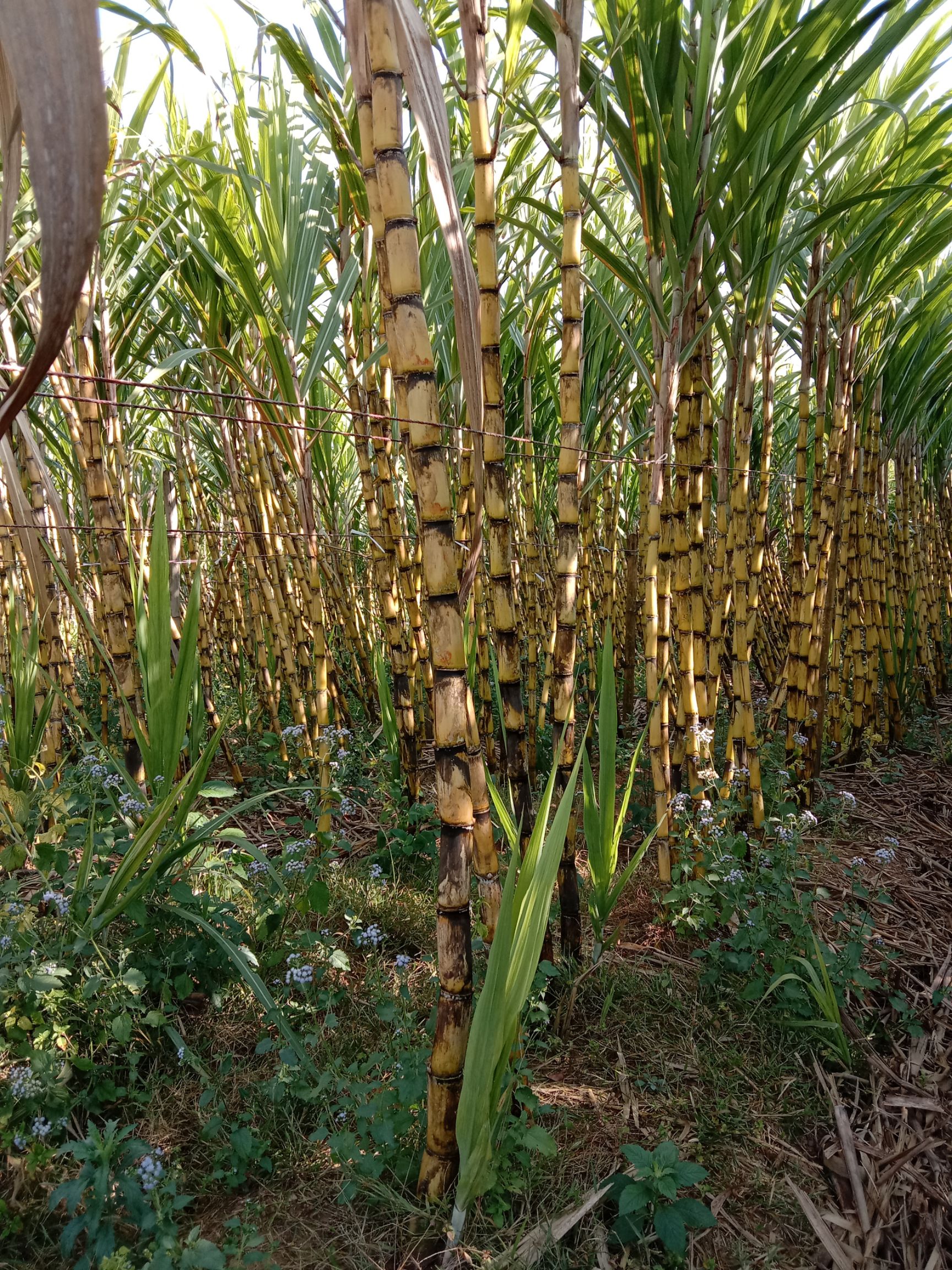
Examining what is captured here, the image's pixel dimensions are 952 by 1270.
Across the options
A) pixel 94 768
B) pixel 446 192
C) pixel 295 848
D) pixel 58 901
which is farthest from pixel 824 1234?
pixel 94 768

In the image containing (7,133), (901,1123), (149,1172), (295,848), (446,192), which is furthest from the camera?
(295,848)

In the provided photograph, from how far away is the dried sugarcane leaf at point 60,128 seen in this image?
28 centimetres

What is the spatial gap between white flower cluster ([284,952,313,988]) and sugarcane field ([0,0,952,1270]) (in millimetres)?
28

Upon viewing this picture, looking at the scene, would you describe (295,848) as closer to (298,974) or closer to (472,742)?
(298,974)

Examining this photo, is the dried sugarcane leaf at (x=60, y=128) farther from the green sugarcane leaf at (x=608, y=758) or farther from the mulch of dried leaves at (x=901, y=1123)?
the mulch of dried leaves at (x=901, y=1123)

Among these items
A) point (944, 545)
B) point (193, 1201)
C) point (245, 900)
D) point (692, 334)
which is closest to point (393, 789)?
point (245, 900)

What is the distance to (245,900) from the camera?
62.9 inches

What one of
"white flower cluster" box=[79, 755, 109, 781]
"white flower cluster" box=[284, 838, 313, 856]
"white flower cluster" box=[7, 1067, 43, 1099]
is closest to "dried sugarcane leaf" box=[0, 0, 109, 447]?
"white flower cluster" box=[7, 1067, 43, 1099]

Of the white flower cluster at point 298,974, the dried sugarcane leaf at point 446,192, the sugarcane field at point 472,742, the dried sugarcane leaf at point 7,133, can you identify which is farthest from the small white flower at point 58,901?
the dried sugarcane leaf at point 7,133

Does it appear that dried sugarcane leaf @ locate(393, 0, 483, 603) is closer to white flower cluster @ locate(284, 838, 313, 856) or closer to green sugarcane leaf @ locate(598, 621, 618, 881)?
green sugarcane leaf @ locate(598, 621, 618, 881)

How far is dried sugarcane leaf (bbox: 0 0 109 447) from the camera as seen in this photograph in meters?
0.28

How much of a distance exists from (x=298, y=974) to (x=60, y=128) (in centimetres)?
113

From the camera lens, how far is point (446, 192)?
2.46 feet

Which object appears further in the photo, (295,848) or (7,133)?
→ (295,848)
